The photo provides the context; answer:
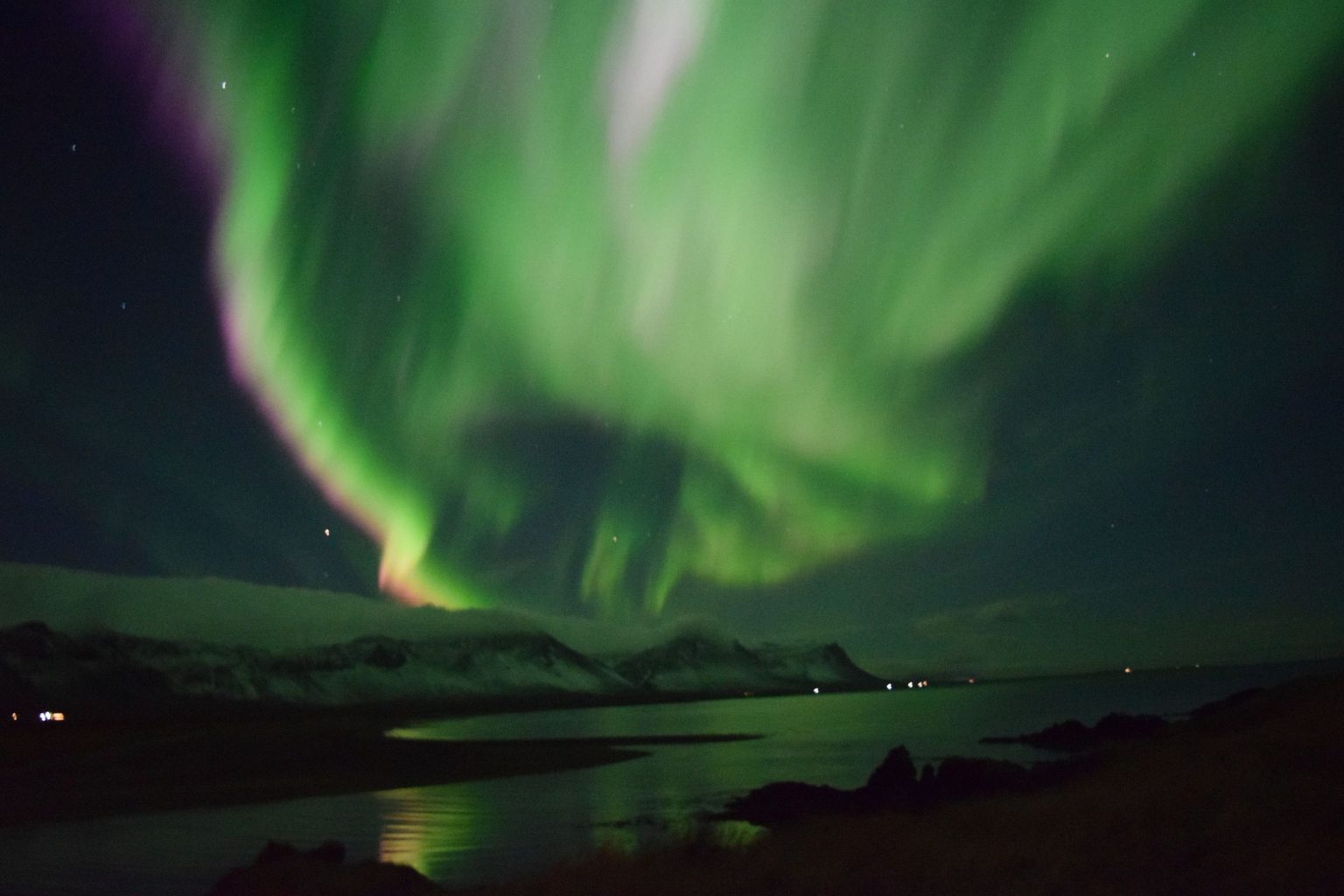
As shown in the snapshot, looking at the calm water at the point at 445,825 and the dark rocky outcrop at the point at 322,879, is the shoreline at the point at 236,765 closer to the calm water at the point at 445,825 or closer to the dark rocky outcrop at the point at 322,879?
the calm water at the point at 445,825

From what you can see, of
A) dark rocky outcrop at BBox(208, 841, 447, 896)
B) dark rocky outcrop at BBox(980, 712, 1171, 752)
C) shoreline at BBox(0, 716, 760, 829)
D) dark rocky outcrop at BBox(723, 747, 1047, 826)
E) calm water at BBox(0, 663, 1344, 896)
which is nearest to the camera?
dark rocky outcrop at BBox(208, 841, 447, 896)

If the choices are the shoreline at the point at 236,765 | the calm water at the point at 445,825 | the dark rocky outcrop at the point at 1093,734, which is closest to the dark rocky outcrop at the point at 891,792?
the calm water at the point at 445,825

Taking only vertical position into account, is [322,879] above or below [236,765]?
below

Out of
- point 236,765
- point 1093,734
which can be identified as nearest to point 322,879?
point 236,765

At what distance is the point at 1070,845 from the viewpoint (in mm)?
16781

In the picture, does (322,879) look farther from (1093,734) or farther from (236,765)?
(1093,734)

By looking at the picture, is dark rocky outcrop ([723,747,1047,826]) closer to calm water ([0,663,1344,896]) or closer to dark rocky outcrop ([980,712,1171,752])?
calm water ([0,663,1344,896])

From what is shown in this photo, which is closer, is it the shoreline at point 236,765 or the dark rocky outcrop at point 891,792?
the dark rocky outcrop at point 891,792

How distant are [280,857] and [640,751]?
5171 centimetres

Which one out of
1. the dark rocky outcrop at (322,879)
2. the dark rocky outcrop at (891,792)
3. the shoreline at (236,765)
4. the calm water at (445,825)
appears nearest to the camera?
the dark rocky outcrop at (322,879)

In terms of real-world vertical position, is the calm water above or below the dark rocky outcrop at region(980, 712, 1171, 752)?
below

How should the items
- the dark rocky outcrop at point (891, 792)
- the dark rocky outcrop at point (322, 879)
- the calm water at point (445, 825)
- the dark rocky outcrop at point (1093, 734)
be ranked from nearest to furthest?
the dark rocky outcrop at point (322, 879) → the calm water at point (445, 825) → the dark rocky outcrop at point (891, 792) → the dark rocky outcrop at point (1093, 734)

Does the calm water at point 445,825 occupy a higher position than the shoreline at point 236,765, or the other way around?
the shoreline at point 236,765

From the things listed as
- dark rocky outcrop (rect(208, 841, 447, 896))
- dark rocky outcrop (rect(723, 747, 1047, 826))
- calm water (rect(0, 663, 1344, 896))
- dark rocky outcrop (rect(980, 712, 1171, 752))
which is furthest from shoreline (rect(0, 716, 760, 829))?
dark rocky outcrop (rect(980, 712, 1171, 752))
